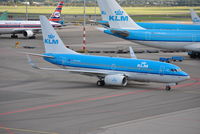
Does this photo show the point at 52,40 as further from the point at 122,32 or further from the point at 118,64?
the point at 122,32

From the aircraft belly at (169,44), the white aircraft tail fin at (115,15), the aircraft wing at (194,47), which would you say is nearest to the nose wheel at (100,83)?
the aircraft belly at (169,44)

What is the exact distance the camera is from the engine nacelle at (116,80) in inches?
1614

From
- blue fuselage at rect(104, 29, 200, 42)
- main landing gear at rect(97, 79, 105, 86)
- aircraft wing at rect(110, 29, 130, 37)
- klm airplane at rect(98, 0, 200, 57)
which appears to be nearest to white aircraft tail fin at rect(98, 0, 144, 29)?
klm airplane at rect(98, 0, 200, 57)

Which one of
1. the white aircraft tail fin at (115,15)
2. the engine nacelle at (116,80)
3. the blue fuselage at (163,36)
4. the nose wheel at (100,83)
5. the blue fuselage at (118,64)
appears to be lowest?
the nose wheel at (100,83)

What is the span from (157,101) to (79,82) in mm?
10580

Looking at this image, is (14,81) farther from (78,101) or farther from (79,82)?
(78,101)

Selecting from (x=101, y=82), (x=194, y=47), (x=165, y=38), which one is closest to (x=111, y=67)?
(x=101, y=82)

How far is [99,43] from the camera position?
85.0 meters

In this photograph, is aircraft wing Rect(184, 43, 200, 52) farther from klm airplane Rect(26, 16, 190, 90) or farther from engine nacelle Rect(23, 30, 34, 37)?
engine nacelle Rect(23, 30, 34, 37)

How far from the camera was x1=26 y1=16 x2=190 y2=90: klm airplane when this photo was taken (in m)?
40.6

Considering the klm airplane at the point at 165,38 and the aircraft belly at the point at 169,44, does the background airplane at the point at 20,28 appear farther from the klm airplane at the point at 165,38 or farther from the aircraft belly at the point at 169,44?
the aircraft belly at the point at 169,44

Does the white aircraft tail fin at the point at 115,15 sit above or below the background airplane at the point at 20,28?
above

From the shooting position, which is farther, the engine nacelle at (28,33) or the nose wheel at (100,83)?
the engine nacelle at (28,33)

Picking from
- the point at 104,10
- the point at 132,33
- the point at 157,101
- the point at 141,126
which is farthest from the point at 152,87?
the point at 104,10
